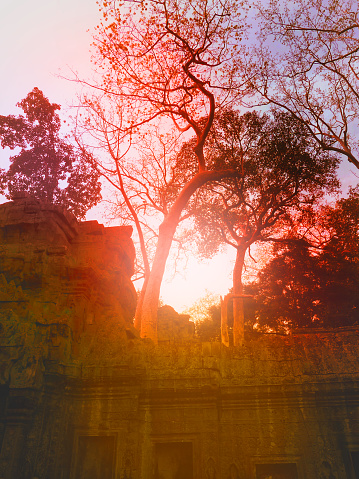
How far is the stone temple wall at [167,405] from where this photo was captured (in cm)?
816

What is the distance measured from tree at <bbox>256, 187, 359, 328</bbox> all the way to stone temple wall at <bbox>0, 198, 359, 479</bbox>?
41.1 ft

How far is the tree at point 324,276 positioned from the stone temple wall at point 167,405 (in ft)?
41.1

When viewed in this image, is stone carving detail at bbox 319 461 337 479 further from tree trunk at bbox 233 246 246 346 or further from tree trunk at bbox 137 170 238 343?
tree trunk at bbox 233 246 246 346

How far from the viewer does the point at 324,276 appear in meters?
21.9

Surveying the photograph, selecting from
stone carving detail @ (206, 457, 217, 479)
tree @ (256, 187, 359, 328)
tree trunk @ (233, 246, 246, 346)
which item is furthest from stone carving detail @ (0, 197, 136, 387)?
tree @ (256, 187, 359, 328)

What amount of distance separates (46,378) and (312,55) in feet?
54.9

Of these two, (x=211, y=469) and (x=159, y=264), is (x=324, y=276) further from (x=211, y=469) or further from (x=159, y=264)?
(x=211, y=469)

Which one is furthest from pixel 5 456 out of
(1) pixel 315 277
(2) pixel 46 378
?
(1) pixel 315 277

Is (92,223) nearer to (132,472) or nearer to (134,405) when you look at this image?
(134,405)

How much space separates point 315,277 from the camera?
22.1 m

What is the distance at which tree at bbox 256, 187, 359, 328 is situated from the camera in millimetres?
21203

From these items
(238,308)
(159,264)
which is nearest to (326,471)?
(159,264)

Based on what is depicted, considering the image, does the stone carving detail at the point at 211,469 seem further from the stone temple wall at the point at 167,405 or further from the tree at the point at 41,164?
the tree at the point at 41,164

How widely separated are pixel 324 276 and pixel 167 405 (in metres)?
15.5
